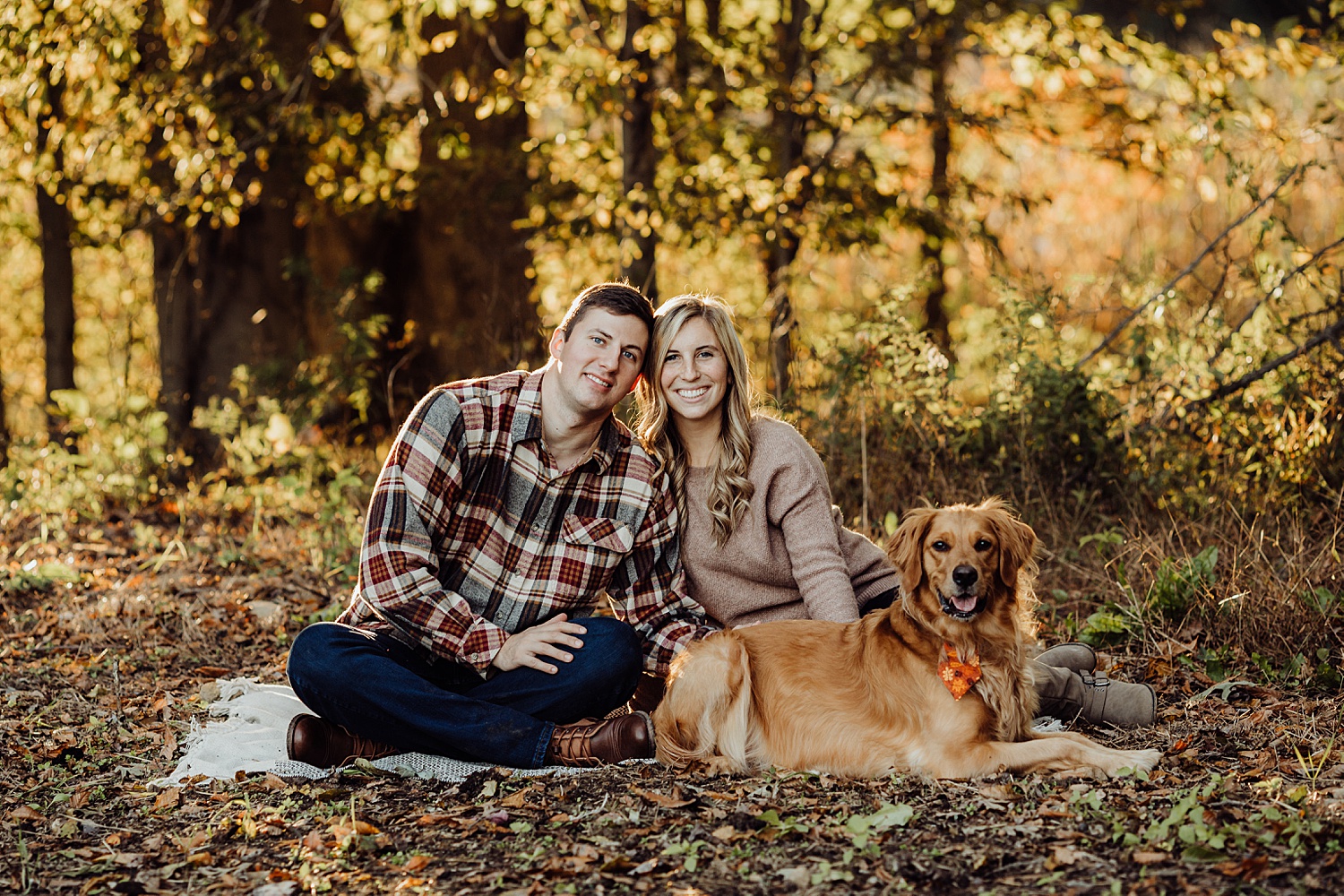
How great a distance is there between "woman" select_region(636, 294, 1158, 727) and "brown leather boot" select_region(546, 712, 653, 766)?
1.91ft

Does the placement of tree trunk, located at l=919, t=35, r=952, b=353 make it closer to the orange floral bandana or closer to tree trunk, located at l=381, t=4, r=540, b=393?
tree trunk, located at l=381, t=4, r=540, b=393

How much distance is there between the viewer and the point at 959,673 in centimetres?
326

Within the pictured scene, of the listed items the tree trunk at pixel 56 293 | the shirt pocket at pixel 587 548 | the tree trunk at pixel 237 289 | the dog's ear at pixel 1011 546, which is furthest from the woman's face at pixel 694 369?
the tree trunk at pixel 56 293

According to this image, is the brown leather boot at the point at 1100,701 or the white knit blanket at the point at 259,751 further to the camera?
the brown leather boot at the point at 1100,701

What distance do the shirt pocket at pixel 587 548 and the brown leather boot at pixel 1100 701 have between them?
1.42 m

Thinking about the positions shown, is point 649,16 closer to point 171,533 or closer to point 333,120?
point 333,120

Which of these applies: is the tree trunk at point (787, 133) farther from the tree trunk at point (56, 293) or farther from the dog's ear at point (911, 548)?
the tree trunk at point (56, 293)

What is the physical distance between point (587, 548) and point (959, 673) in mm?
1223

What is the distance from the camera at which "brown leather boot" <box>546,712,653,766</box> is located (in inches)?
137

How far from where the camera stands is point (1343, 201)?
10844mm

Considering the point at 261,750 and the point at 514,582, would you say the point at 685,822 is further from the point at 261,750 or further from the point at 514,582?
the point at 261,750

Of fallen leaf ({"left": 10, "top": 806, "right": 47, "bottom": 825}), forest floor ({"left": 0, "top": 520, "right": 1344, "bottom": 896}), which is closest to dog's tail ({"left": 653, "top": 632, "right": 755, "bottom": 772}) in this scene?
forest floor ({"left": 0, "top": 520, "right": 1344, "bottom": 896})

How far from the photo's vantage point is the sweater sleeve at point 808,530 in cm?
372

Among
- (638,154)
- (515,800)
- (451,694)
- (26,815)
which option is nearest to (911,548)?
(515,800)
